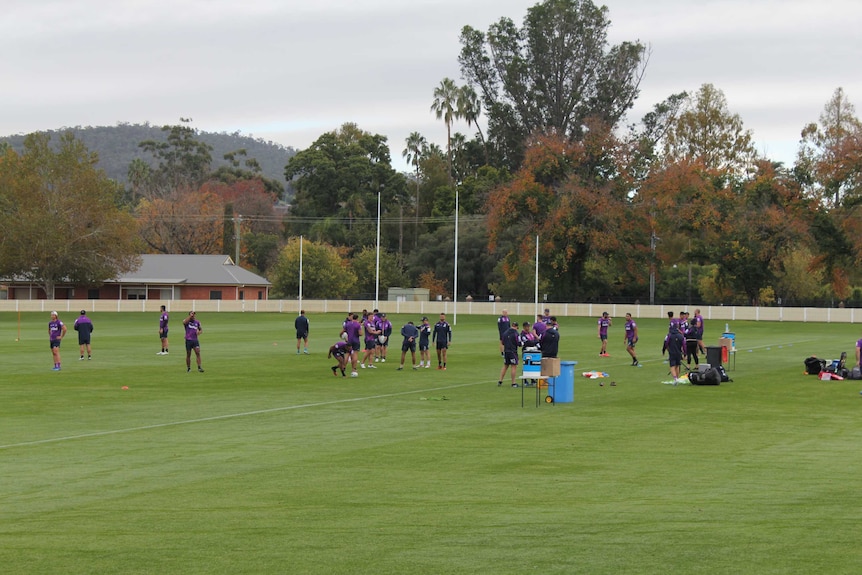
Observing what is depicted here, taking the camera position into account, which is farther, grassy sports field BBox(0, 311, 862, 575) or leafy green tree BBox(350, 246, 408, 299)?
leafy green tree BBox(350, 246, 408, 299)

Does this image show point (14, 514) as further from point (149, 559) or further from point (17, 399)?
point (17, 399)

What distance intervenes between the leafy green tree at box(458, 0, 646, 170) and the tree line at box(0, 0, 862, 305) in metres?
0.15

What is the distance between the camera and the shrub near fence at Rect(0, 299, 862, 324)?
8512cm

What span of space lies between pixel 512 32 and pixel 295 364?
267 ft

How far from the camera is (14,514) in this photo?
39.8 feet

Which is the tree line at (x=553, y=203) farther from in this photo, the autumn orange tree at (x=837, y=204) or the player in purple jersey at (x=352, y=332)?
the player in purple jersey at (x=352, y=332)

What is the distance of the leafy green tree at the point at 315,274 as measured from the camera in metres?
102

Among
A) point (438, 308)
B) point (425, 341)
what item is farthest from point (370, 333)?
point (438, 308)

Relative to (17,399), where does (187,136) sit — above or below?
above

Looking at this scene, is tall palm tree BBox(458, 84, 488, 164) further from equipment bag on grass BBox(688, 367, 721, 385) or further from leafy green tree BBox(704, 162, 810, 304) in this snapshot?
equipment bag on grass BBox(688, 367, 721, 385)

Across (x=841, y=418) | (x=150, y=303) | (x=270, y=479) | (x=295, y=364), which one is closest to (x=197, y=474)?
(x=270, y=479)

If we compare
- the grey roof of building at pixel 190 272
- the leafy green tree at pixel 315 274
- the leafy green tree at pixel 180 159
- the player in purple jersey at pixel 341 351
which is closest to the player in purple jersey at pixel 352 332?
the player in purple jersey at pixel 341 351

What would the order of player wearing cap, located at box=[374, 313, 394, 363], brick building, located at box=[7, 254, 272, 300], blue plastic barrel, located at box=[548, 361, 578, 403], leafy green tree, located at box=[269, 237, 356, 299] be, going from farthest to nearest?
1. brick building, located at box=[7, 254, 272, 300]
2. leafy green tree, located at box=[269, 237, 356, 299]
3. player wearing cap, located at box=[374, 313, 394, 363]
4. blue plastic barrel, located at box=[548, 361, 578, 403]

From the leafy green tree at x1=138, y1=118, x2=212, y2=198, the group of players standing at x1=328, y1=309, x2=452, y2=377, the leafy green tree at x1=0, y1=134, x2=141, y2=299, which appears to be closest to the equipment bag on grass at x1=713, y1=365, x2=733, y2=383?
the group of players standing at x1=328, y1=309, x2=452, y2=377
